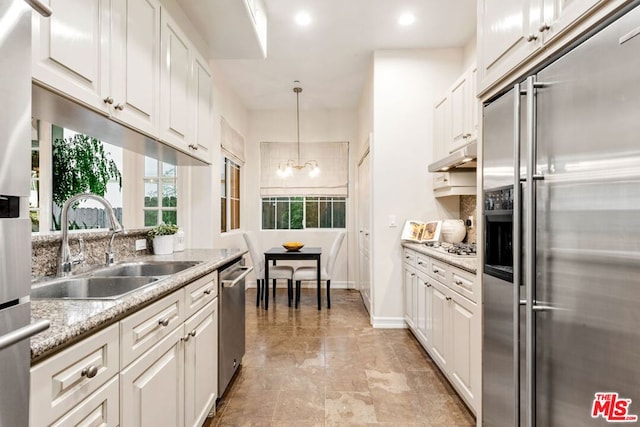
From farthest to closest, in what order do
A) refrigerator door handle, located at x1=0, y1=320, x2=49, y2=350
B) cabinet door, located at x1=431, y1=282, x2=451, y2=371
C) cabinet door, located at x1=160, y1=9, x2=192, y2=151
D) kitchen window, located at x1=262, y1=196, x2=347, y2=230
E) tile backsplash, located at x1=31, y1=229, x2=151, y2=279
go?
kitchen window, located at x1=262, y1=196, x2=347, y2=230 < cabinet door, located at x1=431, y1=282, x2=451, y2=371 < cabinet door, located at x1=160, y1=9, x2=192, y2=151 < tile backsplash, located at x1=31, y1=229, x2=151, y2=279 < refrigerator door handle, located at x1=0, y1=320, x2=49, y2=350

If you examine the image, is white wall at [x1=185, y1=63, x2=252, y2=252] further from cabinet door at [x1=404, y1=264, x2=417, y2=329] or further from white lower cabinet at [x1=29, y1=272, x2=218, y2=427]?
cabinet door at [x1=404, y1=264, x2=417, y2=329]

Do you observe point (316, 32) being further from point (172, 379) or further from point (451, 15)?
point (172, 379)

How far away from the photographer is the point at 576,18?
1032mm

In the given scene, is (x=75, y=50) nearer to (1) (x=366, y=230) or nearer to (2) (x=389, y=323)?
(2) (x=389, y=323)

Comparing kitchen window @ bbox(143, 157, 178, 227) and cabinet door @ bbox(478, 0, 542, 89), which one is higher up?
cabinet door @ bbox(478, 0, 542, 89)

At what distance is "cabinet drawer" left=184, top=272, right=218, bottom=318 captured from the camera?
1.66 m

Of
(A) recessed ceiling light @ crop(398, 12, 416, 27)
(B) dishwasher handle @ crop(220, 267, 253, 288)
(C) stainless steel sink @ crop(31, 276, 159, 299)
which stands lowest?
(B) dishwasher handle @ crop(220, 267, 253, 288)

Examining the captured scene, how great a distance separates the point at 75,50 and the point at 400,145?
3051 mm

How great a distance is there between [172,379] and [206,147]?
1773 millimetres

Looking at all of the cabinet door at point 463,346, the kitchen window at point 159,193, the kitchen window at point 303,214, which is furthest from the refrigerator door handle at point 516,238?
the kitchen window at point 303,214

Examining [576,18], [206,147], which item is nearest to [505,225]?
[576,18]

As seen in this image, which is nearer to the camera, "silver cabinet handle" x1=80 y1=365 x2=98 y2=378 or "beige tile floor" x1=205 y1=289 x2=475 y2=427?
"silver cabinet handle" x1=80 y1=365 x2=98 y2=378

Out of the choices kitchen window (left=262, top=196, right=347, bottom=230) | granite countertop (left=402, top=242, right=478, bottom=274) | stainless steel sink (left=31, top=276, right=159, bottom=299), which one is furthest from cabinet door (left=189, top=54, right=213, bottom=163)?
kitchen window (left=262, top=196, right=347, bottom=230)

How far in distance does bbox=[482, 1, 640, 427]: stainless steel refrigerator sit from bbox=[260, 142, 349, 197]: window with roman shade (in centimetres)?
428
